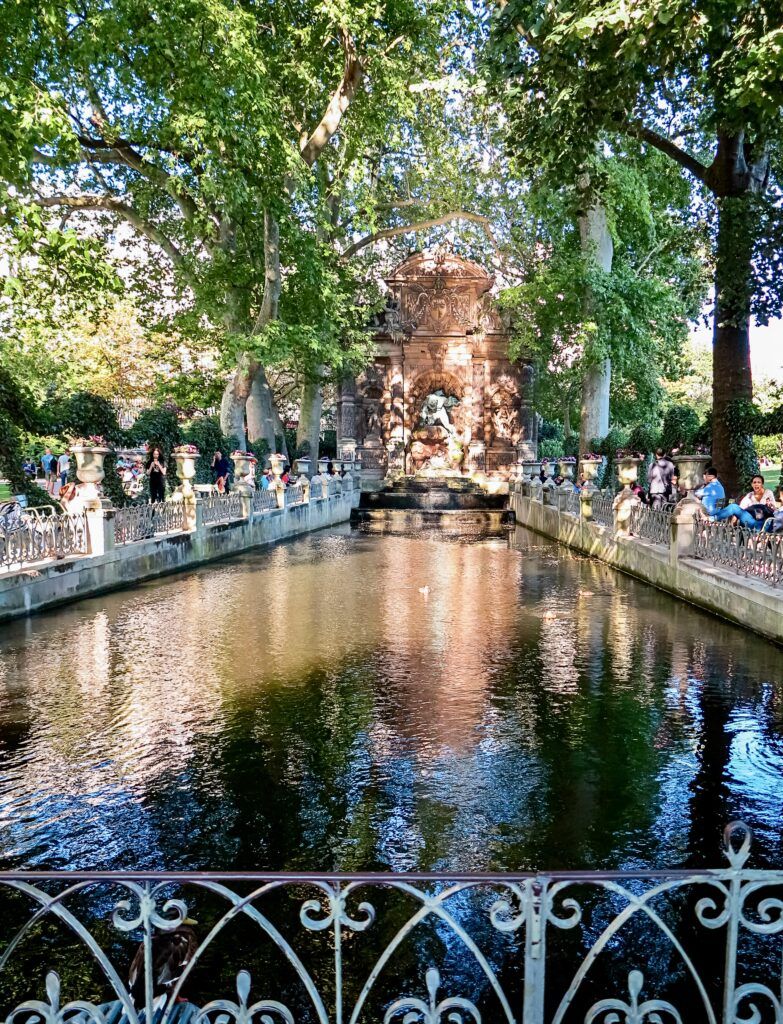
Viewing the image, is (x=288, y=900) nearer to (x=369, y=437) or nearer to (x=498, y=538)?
(x=498, y=538)

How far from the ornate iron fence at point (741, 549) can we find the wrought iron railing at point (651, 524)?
1062 millimetres

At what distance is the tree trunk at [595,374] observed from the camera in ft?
91.2

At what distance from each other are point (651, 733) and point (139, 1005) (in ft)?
15.9

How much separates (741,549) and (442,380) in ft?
90.6

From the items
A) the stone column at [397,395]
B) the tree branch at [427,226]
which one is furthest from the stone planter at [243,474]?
the stone column at [397,395]

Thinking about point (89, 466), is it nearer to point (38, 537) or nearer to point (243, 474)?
point (38, 537)

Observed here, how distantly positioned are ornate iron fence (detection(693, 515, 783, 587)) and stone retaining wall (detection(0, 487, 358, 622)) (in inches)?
357

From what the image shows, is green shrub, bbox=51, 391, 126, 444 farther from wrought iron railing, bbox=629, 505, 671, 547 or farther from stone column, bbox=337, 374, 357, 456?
stone column, bbox=337, 374, 357, 456

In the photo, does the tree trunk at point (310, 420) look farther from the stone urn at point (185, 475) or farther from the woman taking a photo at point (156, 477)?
the stone urn at point (185, 475)

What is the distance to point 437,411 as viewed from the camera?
37.5 metres

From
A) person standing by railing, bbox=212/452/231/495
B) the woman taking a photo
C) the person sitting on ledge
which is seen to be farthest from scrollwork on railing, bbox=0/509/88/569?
person standing by railing, bbox=212/452/231/495

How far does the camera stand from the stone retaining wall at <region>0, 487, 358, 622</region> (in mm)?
11416

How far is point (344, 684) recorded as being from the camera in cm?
833

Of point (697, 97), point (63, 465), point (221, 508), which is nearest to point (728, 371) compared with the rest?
point (697, 97)
